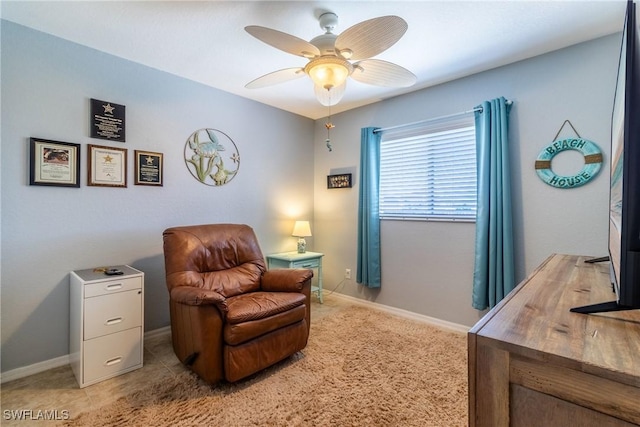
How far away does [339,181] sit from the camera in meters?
3.73

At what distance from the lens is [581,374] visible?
1.88ft

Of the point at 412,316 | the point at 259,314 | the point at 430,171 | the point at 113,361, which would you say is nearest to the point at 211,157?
→ the point at 259,314

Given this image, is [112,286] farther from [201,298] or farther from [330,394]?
[330,394]

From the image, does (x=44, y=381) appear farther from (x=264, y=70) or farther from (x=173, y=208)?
(x=264, y=70)

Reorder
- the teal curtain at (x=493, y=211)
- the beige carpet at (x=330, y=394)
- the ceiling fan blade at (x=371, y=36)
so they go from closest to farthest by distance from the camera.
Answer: the ceiling fan blade at (x=371, y=36) < the beige carpet at (x=330, y=394) < the teal curtain at (x=493, y=211)

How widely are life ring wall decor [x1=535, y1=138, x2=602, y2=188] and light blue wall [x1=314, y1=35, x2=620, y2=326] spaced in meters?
0.04

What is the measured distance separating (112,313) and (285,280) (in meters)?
1.22

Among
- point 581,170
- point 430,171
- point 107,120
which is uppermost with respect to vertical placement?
point 107,120

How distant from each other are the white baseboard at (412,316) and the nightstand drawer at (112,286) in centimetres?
234

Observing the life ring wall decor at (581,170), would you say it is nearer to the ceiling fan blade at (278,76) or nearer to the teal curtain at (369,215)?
the teal curtain at (369,215)

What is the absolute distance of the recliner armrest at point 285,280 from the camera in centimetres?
232

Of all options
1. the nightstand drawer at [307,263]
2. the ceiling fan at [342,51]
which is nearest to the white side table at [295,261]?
the nightstand drawer at [307,263]

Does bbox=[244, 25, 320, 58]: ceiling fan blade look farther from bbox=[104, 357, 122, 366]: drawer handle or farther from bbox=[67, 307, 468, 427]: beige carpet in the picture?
bbox=[104, 357, 122, 366]: drawer handle

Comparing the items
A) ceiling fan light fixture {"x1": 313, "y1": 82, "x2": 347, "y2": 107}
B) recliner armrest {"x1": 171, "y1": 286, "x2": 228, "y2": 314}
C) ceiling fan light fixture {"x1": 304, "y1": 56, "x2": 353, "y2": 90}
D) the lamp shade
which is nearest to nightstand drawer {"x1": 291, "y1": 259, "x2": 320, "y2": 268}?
the lamp shade
